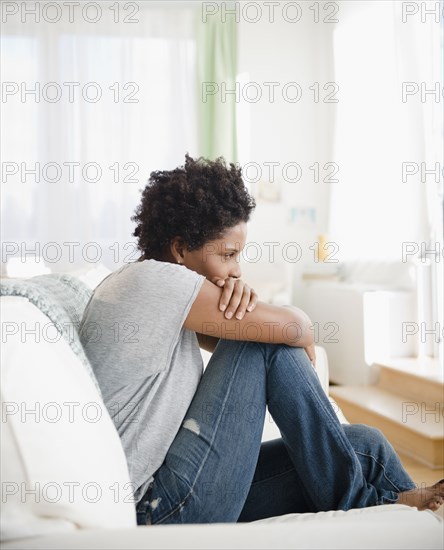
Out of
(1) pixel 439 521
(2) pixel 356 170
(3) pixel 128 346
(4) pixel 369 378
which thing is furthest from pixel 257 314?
(2) pixel 356 170

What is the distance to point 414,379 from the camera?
3.76m

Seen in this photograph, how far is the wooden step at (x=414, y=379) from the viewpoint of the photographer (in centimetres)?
356

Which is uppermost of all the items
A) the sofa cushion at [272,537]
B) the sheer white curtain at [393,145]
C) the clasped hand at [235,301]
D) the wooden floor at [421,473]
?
the sheer white curtain at [393,145]

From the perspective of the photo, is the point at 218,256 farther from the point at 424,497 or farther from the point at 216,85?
the point at 216,85

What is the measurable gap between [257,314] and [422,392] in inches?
97.5

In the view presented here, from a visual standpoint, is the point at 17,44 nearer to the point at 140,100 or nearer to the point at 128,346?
the point at 140,100

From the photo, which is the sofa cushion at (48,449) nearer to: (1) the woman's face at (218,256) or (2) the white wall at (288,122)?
(1) the woman's face at (218,256)

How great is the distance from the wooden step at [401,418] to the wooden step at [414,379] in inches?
1.4

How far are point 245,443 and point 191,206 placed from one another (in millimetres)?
543

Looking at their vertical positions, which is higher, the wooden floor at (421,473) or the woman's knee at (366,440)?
the woman's knee at (366,440)

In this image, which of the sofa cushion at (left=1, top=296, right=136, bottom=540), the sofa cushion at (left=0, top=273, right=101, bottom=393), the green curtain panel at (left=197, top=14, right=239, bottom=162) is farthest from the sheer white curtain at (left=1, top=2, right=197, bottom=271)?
the sofa cushion at (left=1, top=296, right=136, bottom=540)

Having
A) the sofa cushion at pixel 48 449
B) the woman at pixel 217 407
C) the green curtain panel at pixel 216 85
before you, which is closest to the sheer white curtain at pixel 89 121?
the green curtain panel at pixel 216 85

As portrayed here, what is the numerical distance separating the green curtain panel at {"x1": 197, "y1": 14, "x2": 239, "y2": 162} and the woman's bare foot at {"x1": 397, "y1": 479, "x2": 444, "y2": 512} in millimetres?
4658

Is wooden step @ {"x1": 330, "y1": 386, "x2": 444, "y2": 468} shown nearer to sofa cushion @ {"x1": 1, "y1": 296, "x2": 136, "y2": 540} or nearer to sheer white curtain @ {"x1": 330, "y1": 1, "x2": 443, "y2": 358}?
sheer white curtain @ {"x1": 330, "y1": 1, "x2": 443, "y2": 358}
